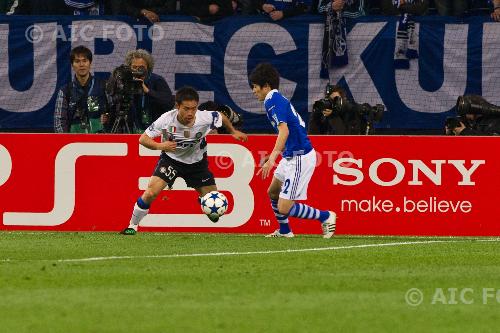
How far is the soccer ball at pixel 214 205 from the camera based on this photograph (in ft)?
50.4

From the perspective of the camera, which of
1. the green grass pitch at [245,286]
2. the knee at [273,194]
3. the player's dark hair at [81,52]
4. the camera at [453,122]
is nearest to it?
the green grass pitch at [245,286]

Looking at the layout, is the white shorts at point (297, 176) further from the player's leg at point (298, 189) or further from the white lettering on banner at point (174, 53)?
the white lettering on banner at point (174, 53)

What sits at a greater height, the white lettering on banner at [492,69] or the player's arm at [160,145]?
the white lettering on banner at [492,69]

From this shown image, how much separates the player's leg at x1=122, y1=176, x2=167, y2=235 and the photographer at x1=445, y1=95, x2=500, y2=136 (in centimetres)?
450

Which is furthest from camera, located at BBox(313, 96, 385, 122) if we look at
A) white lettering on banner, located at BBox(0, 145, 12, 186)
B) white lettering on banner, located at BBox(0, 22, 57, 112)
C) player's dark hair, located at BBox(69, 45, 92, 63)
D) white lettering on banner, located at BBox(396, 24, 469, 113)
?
white lettering on banner, located at BBox(0, 22, 57, 112)

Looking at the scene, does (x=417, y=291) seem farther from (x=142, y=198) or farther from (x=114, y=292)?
(x=142, y=198)

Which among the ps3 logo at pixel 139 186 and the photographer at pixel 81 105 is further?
the photographer at pixel 81 105

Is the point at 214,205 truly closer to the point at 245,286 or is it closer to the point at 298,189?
the point at 298,189

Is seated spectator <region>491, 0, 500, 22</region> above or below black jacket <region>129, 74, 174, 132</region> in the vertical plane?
above

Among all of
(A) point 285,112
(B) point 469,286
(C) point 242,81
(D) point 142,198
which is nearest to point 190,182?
(D) point 142,198

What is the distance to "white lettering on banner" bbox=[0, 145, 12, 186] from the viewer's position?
16812 mm

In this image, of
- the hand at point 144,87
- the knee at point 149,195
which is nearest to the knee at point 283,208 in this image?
the knee at point 149,195

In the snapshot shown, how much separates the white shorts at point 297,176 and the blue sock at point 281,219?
0.41m

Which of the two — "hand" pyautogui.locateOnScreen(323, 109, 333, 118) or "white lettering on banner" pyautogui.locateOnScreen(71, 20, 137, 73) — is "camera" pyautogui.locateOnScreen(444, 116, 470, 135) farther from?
"white lettering on banner" pyautogui.locateOnScreen(71, 20, 137, 73)
